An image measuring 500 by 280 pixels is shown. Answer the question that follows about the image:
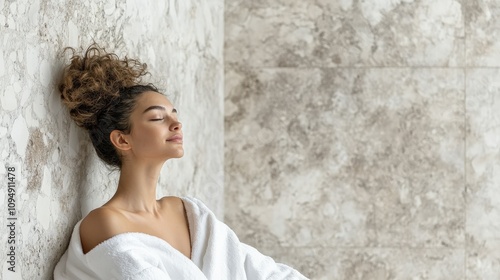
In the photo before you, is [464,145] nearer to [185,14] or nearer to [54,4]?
[185,14]

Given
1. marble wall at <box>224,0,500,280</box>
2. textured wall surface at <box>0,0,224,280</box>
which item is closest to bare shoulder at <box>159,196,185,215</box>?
textured wall surface at <box>0,0,224,280</box>

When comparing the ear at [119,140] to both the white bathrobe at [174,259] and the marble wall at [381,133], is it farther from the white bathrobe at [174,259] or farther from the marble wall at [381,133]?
the marble wall at [381,133]

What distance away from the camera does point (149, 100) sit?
153 cm

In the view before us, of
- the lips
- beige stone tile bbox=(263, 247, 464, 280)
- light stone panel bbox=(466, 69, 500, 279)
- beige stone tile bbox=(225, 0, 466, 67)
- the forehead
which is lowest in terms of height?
beige stone tile bbox=(263, 247, 464, 280)

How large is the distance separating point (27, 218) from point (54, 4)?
35 centimetres

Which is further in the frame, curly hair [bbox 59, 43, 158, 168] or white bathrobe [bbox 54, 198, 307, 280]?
curly hair [bbox 59, 43, 158, 168]

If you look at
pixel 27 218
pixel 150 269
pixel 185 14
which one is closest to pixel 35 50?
pixel 27 218

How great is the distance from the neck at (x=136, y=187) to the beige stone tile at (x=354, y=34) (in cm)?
124

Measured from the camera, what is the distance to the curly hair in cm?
143

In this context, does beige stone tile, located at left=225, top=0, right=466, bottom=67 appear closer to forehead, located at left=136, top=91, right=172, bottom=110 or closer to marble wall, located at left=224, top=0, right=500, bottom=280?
marble wall, located at left=224, top=0, right=500, bottom=280

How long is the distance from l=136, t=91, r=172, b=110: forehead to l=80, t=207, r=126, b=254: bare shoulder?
0.20 m

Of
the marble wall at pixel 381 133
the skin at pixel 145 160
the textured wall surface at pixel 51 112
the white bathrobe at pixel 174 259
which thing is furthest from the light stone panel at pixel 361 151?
the skin at pixel 145 160

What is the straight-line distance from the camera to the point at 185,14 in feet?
7.55

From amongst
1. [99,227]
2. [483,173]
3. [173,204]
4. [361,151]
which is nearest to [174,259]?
[99,227]
